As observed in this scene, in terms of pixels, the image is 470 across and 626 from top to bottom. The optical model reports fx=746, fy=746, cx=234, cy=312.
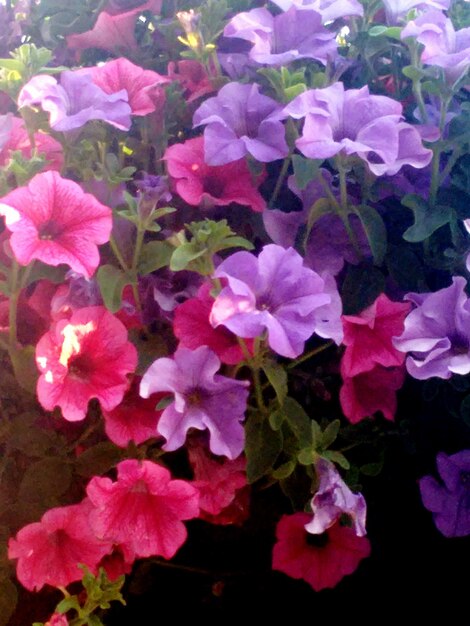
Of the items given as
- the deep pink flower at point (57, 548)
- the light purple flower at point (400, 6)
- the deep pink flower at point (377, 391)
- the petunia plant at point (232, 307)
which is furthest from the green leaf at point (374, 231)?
the deep pink flower at point (57, 548)

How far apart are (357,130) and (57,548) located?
45cm

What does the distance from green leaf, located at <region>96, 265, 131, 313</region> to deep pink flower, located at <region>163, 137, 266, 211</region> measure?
0.11m

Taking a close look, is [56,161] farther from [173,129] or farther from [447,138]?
[447,138]

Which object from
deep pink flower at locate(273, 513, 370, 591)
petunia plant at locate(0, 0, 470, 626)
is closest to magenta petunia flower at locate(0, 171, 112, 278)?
petunia plant at locate(0, 0, 470, 626)

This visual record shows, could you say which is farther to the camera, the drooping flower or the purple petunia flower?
the purple petunia flower

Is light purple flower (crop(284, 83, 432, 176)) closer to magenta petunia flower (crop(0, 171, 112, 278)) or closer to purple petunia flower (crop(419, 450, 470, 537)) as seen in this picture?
magenta petunia flower (crop(0, 171, 112, 278))

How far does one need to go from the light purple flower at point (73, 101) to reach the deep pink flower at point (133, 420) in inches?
8.9

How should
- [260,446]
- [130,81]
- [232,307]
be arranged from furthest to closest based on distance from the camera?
1. [130,81]
2. [260,446]
3. [232,307]

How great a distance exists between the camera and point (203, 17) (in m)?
0.74

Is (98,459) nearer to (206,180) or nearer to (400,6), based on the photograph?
(206,180)

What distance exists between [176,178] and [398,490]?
15.8 inches

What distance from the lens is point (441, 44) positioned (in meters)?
0.66

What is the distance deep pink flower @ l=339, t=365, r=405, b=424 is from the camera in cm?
68

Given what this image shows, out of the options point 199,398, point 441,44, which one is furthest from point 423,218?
point 199,398
